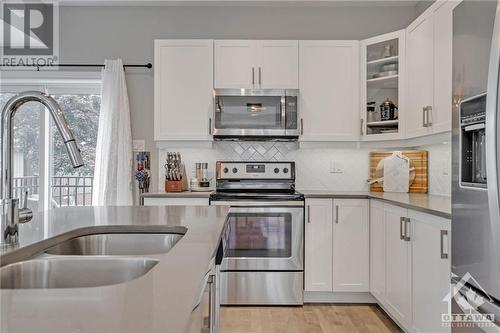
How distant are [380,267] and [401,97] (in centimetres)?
140

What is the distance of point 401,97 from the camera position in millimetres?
3275

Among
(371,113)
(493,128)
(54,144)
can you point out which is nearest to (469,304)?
(493,128)

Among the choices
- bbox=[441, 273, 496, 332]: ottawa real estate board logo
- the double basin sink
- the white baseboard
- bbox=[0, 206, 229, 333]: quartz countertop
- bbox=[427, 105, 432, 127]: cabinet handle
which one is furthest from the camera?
the white baseboard

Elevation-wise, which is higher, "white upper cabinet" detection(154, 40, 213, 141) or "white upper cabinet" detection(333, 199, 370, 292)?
"white upper cabinet" detection(154, 40, 213, 141)

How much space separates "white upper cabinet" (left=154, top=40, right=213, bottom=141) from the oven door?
84cm

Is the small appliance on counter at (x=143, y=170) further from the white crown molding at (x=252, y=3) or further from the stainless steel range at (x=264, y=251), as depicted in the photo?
the white crown molding at (x=252, y=3)

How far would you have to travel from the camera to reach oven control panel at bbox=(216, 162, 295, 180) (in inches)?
145

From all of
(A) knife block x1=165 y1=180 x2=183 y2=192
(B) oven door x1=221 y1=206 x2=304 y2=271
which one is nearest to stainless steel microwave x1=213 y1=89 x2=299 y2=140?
(A) knife block x1=165 y1=180 x2=183 y2=192

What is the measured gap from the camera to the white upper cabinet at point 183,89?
3.56 metres

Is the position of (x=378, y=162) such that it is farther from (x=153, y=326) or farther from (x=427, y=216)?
(x=153, y=326)

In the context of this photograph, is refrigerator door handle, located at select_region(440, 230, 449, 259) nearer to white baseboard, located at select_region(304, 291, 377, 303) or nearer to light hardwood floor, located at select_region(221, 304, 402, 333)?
light hardwood floor, located at select_region(221, 304, 402, 333)

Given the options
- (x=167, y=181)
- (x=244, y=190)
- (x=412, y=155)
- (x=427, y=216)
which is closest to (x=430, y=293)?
(x=427, y=216)

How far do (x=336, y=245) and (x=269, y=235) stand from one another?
0.57 m

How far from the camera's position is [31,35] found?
13.0 feet
